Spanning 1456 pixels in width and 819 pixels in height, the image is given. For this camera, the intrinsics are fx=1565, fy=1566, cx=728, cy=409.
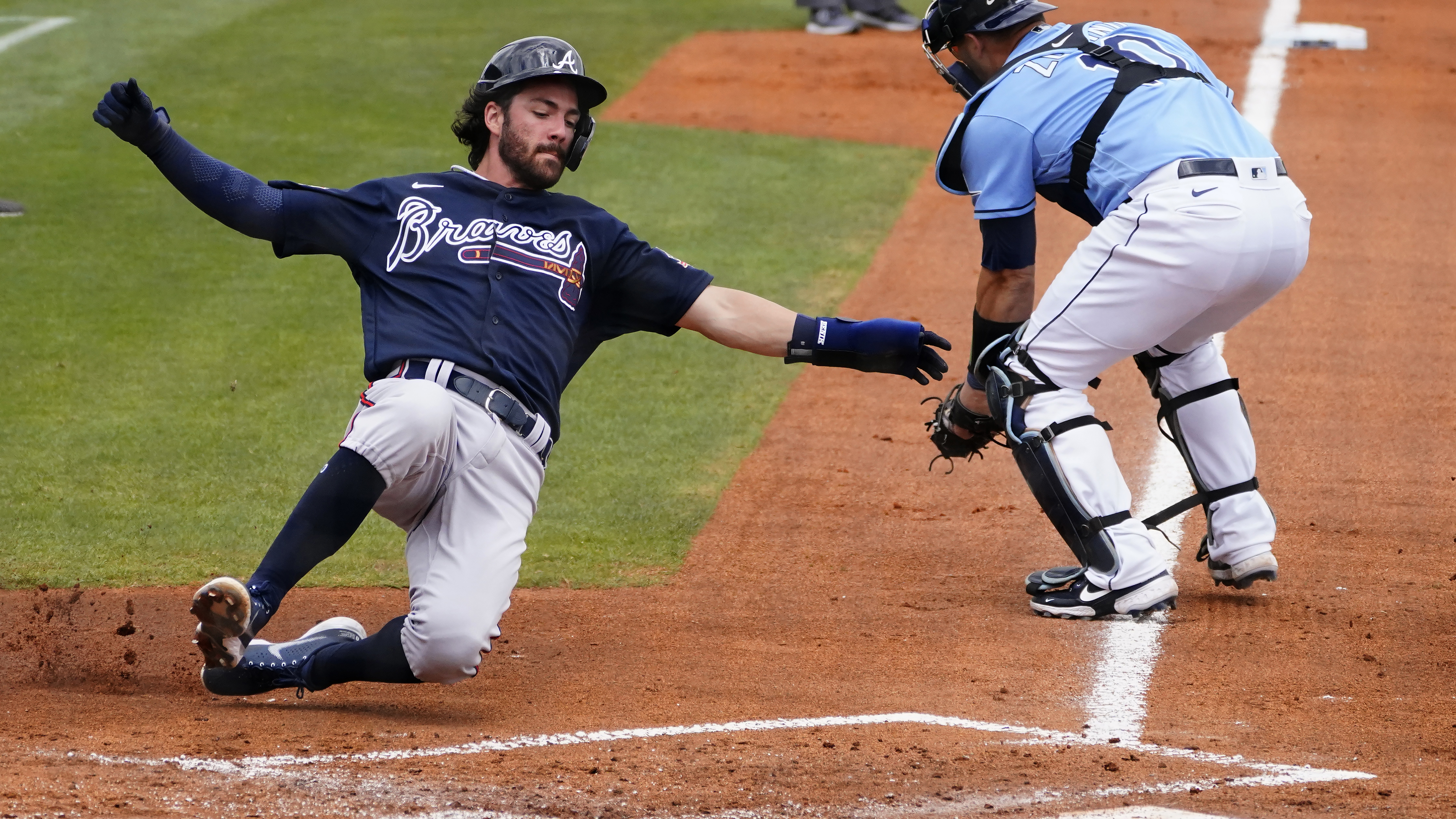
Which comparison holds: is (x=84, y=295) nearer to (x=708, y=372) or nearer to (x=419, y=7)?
(x=708, y=372)

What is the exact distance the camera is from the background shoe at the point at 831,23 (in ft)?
45.6

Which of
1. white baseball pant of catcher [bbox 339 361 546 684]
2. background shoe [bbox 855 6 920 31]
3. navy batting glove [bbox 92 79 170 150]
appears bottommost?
background shoe [bbox 855 6 920 31]

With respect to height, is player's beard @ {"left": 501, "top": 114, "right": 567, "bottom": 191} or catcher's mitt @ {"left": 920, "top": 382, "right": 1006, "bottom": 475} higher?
player's beard @ {"left": 501, "top": 114, "right": 567, "bottom": 191}

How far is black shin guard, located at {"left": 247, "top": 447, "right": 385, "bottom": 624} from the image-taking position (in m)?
3.77

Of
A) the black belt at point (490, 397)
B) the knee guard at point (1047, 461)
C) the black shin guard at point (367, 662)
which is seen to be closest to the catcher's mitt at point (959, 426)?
the knee guard at point (1047, 461)

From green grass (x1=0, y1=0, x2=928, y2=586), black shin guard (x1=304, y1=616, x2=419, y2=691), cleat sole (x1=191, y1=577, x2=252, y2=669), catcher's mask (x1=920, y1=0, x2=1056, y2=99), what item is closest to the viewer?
cleat sole (x1=191, y1=577, x2=252, y2=669)

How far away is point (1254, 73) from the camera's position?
1216cm

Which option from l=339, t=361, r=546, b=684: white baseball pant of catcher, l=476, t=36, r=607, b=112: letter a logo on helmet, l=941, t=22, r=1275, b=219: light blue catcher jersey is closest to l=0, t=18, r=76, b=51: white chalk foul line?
l=476, t=36, r=607, b=112: letter a logo on helmet

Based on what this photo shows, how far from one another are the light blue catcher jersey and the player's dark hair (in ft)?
4.37

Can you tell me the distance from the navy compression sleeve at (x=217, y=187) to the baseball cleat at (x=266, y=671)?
1076 mm

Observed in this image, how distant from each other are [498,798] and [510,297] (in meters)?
1.41

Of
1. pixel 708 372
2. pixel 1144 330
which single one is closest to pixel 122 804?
pixel 1144 330

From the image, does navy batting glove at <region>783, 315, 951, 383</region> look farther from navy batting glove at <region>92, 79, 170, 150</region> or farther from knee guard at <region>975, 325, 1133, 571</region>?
navy batting glove at <region>92, 79, 170, 150</region>

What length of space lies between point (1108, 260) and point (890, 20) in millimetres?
10161
